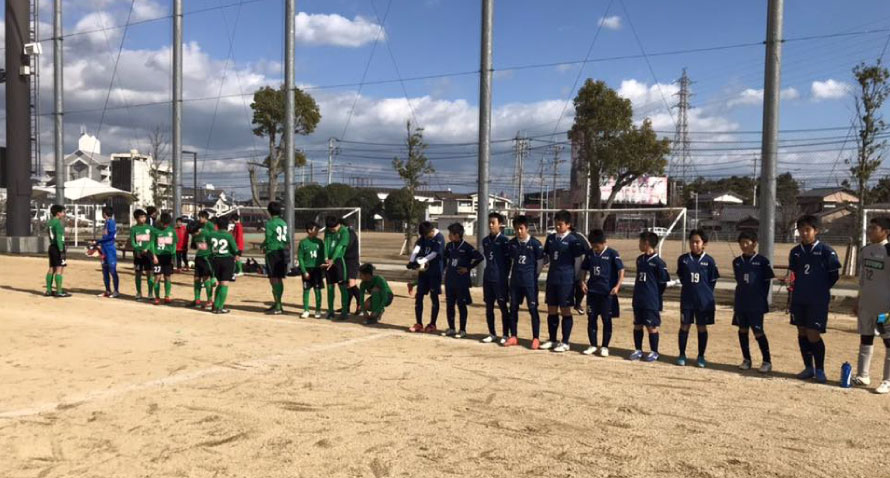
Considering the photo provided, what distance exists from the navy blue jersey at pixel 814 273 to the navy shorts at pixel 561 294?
8.22ft

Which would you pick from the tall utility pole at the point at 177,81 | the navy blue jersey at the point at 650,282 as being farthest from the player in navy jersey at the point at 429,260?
the tall utility pole at the point at 177,81

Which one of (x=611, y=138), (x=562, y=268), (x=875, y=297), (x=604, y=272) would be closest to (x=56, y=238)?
(x=562, y=268)

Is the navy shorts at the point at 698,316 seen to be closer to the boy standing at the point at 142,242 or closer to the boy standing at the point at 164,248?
the boy standing at the point at 164,248

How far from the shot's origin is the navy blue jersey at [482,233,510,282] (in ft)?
26.9

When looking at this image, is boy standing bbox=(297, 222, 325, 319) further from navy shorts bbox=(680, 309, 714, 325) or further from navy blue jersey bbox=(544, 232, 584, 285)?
navy shorts bbox=(680, 309, 714, 325)

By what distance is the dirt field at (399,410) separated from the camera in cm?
400

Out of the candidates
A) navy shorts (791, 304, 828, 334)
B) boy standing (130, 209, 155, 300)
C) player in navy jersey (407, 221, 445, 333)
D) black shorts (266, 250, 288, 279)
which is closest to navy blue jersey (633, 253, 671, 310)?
navy shorts (791, 304, 828, 334)

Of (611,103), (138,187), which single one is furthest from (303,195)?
(611,103)

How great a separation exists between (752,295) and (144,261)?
35.8 feet

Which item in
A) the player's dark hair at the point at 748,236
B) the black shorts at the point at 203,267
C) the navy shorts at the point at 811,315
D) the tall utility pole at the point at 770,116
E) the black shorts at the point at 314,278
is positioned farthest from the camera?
the tall utility pole at the point at 770,116

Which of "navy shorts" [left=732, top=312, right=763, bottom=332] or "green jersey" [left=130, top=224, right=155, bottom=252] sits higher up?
"green jersey" [left=130, top=224, right=155, bottom=252]

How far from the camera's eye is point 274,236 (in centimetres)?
1058

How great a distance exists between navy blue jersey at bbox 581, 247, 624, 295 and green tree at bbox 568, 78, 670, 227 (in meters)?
18.3

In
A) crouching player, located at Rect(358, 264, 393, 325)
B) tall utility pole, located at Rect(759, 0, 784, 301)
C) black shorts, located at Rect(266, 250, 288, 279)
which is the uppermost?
tall utility pole, located at Rect(759, 0, 784, 301)
